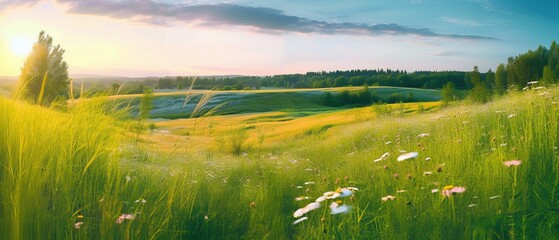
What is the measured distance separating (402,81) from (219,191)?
108937 millimetres

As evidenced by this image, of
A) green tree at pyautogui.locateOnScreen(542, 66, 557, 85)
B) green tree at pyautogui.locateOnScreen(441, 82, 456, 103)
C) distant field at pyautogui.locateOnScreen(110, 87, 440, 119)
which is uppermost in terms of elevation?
green tree at pyautogui.locateOnScreen(542, 66, 557, 85)

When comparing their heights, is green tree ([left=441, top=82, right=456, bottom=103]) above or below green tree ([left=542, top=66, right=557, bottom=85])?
below

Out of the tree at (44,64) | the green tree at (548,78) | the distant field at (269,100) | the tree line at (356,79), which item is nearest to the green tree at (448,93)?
the tree line at (356,79)

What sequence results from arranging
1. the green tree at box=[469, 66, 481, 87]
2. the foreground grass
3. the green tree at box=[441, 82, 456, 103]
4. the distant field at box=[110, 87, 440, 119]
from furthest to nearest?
the distant field at box=[110, 87, 440, 119] → the green tree at box=[469, 66, 481, 87] → the green tree at box=[441, 82, 456, 103] → the foreground grass

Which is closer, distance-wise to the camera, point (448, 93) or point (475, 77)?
point (448, 93)

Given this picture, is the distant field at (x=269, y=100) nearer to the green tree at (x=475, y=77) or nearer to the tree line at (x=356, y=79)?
the tree line at (x=356, y=79)

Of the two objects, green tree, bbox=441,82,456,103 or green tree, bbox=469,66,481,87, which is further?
green tree, bbox=469,66,481,87

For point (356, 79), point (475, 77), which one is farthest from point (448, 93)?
point (356, 79)

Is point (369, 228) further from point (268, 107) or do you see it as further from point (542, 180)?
point (268, 107)

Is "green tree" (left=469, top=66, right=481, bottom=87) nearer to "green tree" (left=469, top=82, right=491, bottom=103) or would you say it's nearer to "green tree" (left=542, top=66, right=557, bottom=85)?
"green tree" (left=469, top=82, right=491, bottom=103)

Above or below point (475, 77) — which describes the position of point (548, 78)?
below

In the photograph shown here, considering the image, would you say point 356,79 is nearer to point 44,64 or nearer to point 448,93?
point 448,93

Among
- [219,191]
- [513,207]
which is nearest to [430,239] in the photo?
[513,207]

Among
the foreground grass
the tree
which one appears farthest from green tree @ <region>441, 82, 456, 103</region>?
the foreground grass
